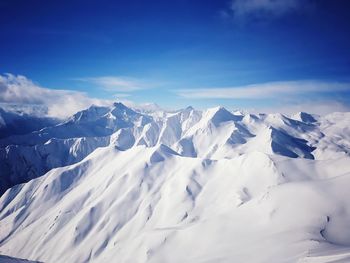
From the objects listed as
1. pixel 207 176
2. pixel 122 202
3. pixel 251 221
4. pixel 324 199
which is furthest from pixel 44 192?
pixel 324 199

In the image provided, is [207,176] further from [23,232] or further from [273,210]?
[23,232]

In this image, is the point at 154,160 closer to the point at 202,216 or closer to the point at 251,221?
the point at 202,216

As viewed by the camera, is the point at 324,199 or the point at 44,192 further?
the point at 44,192

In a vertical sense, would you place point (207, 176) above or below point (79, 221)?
above

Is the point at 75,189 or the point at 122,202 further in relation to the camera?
the point at 75,189

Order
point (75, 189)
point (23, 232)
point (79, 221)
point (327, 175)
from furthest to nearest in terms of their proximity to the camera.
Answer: point (75, 189) → point (23, 232) → point (79, 221) → point (327, 175)

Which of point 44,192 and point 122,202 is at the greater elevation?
point 122,202

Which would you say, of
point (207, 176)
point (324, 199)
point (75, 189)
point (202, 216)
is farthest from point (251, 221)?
point (75, 189)

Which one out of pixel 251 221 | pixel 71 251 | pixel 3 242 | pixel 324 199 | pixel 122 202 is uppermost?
pixel 324 199

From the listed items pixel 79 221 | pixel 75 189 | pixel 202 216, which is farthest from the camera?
pixel 75 189
